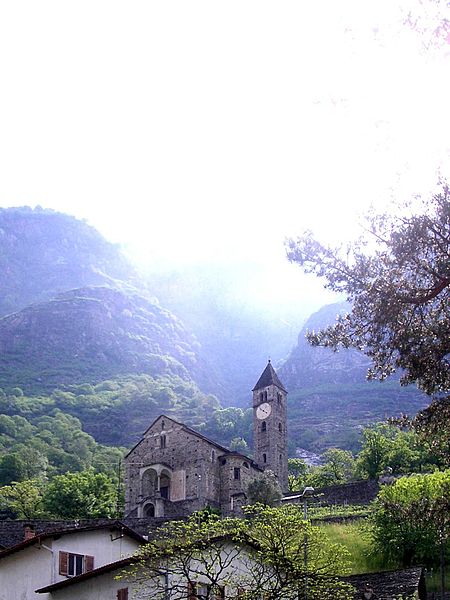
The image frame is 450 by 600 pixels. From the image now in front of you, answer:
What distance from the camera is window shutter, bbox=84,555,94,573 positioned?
107ft

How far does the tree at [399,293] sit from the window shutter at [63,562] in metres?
15.6

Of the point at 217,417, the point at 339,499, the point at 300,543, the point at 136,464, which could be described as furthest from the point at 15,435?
the point at 300,543

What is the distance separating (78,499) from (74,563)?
130 feet

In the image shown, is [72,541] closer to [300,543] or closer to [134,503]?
[300,543]

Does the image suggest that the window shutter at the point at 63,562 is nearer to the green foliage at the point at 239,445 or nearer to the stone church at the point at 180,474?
the stone church at the point at 180,474

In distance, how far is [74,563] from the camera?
32500mm

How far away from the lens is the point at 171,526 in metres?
27.8

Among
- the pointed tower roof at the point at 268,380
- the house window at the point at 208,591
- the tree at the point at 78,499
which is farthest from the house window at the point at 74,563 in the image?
the pointed tower roof at the point at 268,380

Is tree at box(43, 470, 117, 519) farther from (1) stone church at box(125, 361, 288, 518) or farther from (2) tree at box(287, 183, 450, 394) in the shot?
(2) tree at box(287, 183, 450, 394)

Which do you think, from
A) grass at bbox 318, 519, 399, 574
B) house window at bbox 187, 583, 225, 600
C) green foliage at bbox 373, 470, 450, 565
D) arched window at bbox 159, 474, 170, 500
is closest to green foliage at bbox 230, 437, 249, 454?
arched window at bbox 159, 474, 170, 500

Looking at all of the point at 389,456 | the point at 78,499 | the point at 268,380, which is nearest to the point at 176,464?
the point at 78,499

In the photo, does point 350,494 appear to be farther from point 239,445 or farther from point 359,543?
point 239,445

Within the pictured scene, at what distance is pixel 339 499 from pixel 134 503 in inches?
732

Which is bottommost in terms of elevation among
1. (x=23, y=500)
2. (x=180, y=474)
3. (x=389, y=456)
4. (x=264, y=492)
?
(x=264, y=492)
